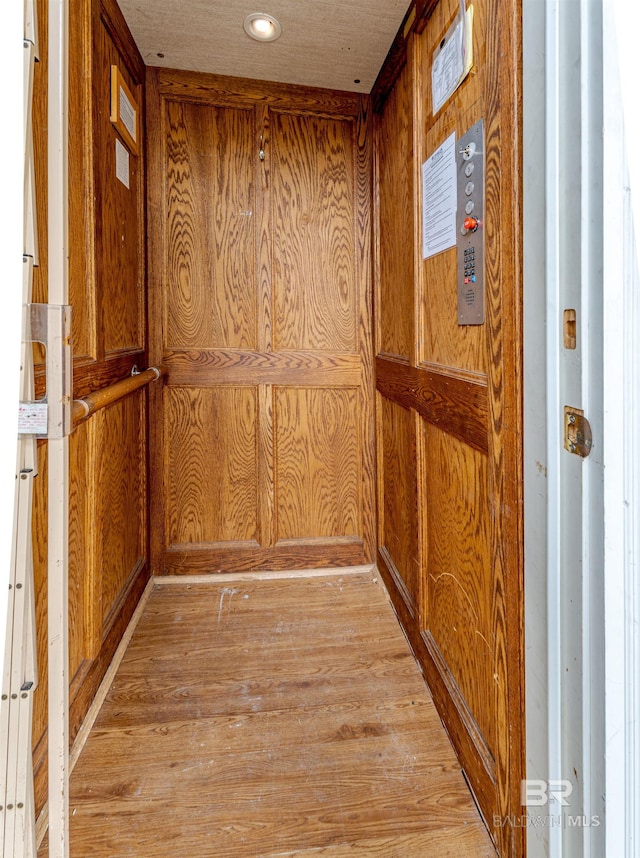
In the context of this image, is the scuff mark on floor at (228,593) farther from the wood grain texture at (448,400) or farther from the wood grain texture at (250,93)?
the wood grain texture at (250,93)

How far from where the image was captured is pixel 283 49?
6.47ft

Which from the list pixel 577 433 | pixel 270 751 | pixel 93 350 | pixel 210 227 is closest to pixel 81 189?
pixel 93 350

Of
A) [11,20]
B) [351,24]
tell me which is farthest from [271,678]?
[351,24]

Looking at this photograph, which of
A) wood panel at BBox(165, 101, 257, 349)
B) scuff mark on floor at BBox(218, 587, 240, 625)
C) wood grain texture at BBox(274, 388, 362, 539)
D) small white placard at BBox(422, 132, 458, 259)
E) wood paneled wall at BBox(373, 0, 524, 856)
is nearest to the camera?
wood paneled wall at BBox(373, 0, 524, 856)

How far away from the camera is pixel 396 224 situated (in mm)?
1944

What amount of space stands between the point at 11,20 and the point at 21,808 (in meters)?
1.07

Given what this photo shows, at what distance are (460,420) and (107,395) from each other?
994mm

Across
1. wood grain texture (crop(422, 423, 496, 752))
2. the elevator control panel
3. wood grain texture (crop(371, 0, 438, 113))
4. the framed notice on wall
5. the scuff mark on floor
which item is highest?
wood grain texture (crop(371, 0, 438, 113))

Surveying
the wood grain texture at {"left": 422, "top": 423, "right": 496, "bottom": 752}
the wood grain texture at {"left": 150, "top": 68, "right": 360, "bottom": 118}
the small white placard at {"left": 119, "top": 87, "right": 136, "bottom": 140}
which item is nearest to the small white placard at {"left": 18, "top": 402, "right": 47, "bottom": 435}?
the wood grain texture at {"left": 422, "top": 423, "right": 496, "bottom": 752}

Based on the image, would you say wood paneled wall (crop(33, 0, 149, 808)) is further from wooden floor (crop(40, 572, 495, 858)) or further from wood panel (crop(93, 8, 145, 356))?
wooden floor (crop(40, 572, 495, 858))

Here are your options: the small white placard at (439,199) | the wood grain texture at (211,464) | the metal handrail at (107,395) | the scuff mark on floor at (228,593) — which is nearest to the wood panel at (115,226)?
the metal handrail at (107,395)

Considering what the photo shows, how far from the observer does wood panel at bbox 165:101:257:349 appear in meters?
2.23

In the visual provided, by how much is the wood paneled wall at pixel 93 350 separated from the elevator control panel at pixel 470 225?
37.2 inches

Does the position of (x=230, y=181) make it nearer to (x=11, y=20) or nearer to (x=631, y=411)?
(x=11, y=20)
